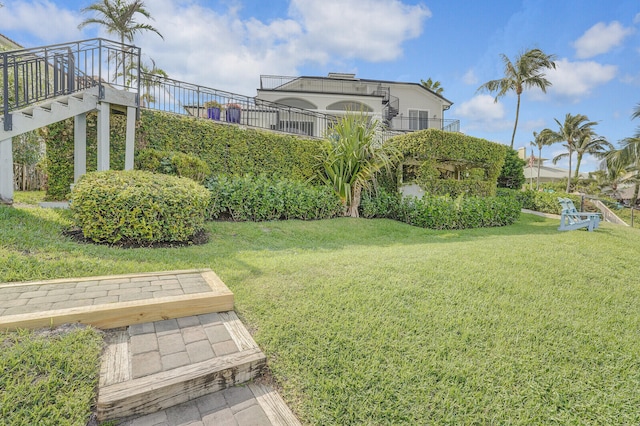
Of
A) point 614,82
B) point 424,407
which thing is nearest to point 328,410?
point 424,407

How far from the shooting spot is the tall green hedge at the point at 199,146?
6.55m

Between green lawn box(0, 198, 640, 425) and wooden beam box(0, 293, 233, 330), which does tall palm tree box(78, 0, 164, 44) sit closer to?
green lawn box(0, 198, 640, 425)

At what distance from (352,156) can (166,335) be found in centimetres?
690

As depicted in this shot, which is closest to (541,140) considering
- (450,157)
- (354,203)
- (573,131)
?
(573,131)

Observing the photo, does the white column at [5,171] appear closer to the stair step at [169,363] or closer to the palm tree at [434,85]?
the stair step at [169,363]

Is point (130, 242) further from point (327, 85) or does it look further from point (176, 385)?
point (327, 85)

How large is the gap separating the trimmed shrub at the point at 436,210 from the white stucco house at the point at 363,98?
6846 millimetres

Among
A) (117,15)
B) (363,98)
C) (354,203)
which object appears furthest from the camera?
(363,98)

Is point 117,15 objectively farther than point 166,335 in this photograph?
Yes

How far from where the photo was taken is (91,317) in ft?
6.59

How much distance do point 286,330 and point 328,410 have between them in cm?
69

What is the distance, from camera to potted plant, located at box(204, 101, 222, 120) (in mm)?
9219

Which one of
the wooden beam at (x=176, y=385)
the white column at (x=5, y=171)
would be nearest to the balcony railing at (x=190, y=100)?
the white column at (x=5, y=171)

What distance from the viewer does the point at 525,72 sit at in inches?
851
